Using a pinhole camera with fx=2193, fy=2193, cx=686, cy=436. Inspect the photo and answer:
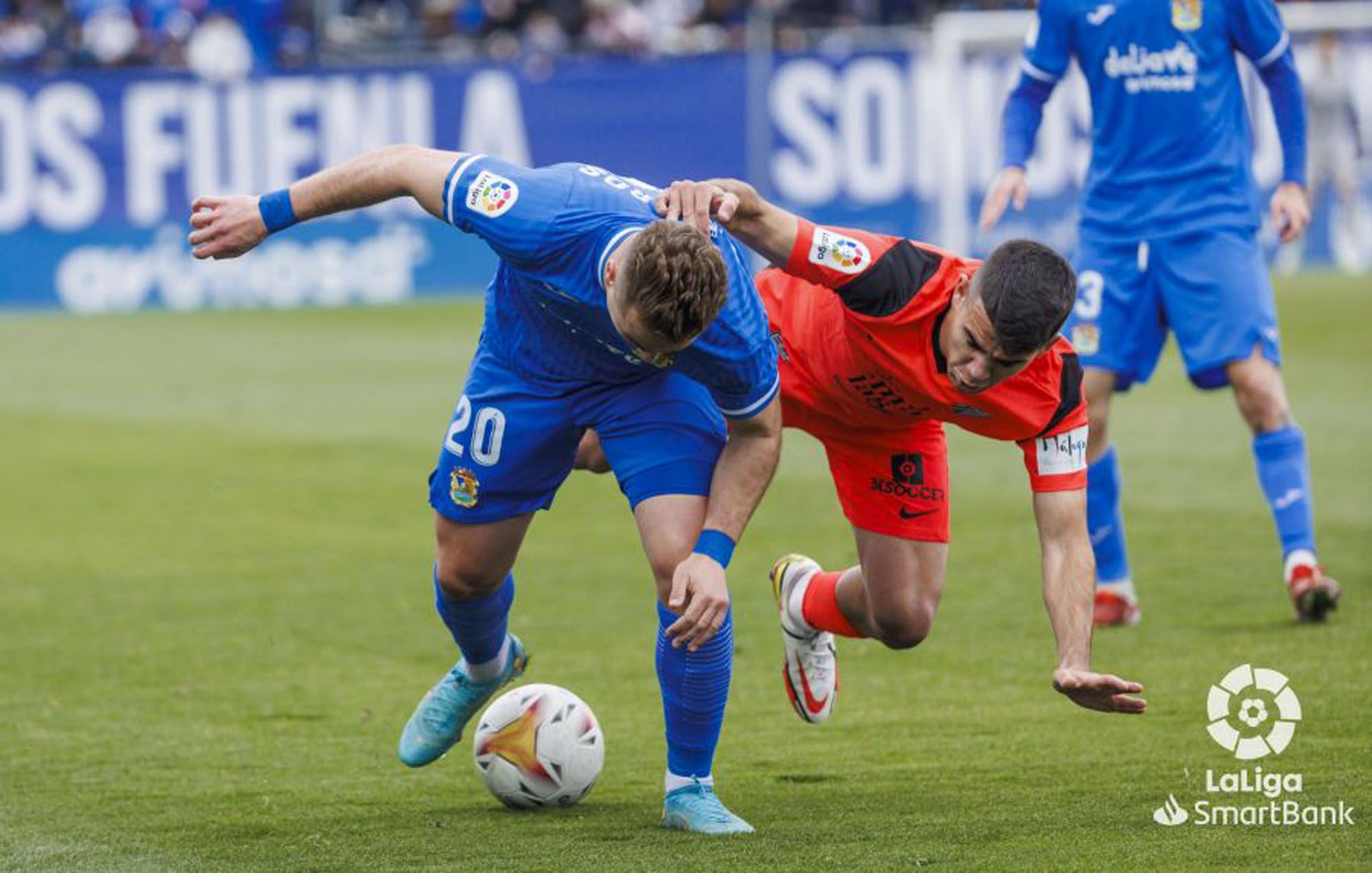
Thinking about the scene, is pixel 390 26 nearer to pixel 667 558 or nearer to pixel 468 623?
pixel 468 623

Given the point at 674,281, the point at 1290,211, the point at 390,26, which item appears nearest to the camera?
the point at 674,281

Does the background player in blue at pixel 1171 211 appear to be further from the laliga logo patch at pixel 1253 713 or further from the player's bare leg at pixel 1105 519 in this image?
the laliga logo patch at pixel 1253 713

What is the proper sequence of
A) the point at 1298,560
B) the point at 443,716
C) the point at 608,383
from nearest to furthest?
1. the point at 608,383
2. the point at 443,716
3. the point at 1298,560

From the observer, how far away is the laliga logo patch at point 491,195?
5316mm

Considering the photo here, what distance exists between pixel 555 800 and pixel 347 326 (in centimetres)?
1550

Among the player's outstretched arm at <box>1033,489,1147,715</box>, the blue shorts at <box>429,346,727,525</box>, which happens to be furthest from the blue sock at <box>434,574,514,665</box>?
the player's outstretched arm at <box>1033,489,1147,715</box>

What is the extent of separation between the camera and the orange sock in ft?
21.0

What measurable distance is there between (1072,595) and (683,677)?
3.19ft

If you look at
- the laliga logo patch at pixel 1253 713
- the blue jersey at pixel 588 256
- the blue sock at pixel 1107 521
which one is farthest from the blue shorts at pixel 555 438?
the blue sock at pixel 1107 521

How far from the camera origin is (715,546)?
5164 mm

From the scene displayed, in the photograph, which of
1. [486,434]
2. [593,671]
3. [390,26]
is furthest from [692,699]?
[390,26]

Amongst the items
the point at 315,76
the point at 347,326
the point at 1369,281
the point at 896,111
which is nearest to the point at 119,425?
the point at 347,326

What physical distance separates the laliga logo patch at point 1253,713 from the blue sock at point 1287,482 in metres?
0.98

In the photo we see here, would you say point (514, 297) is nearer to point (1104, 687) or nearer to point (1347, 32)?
point (1104, 687)
